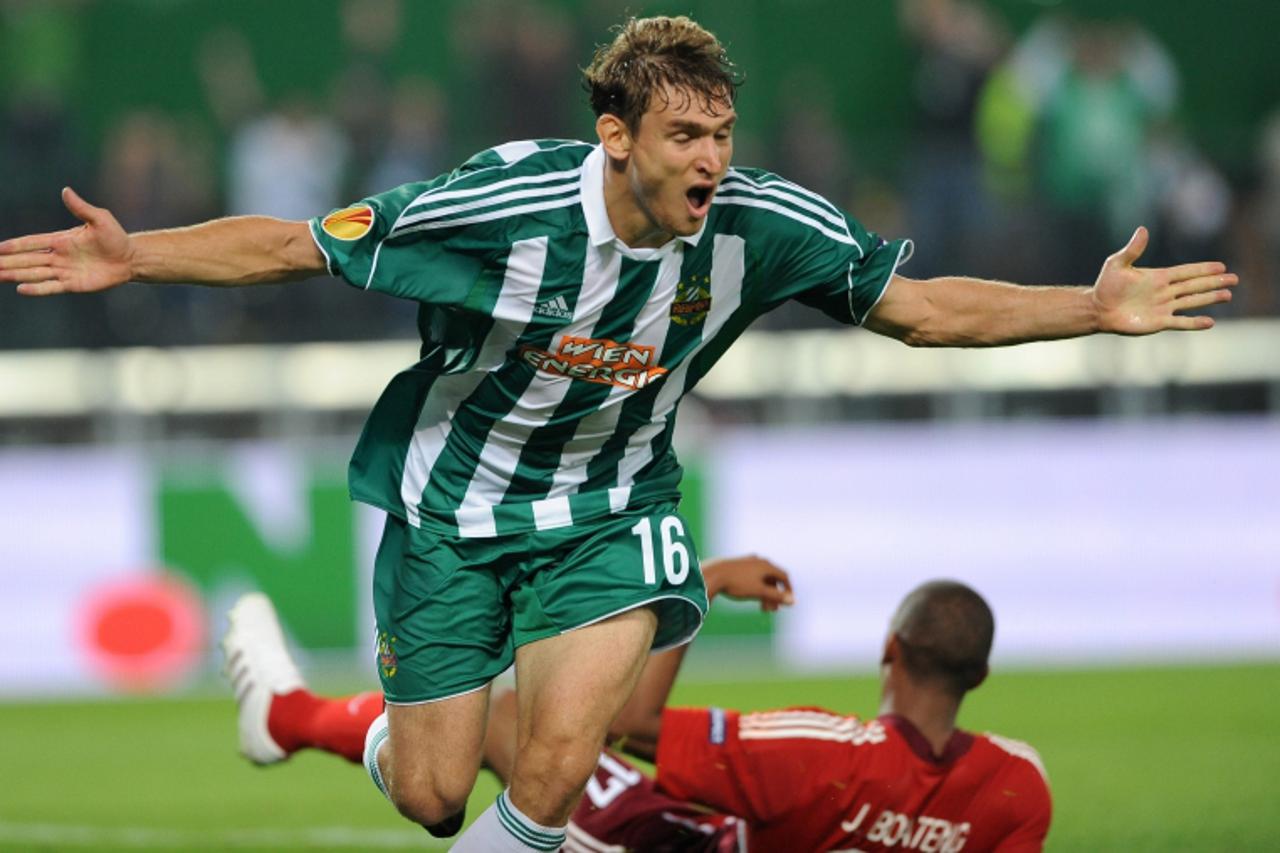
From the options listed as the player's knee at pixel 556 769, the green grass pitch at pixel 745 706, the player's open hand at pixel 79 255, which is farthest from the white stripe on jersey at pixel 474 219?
the green grass pitch at pixel 745 706

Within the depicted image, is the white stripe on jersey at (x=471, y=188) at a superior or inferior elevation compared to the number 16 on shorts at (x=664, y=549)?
superior

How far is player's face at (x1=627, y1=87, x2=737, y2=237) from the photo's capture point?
4668mm

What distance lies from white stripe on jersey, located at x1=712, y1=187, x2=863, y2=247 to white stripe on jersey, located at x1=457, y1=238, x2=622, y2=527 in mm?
341

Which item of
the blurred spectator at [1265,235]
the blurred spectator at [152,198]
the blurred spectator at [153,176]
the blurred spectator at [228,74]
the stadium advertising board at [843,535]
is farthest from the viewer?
the blurred spectator at [228,74]

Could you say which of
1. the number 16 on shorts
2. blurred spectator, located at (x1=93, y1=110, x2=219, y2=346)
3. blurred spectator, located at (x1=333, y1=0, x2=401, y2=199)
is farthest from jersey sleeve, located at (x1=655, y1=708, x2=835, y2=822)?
blurred spectator, located at (x1=333, y1=0, x2=401, y2=199)

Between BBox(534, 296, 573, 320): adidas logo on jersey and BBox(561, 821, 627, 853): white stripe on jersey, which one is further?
BBox(561, 821, 627, 853): white stripe on jersey

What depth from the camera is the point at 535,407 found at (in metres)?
5.02

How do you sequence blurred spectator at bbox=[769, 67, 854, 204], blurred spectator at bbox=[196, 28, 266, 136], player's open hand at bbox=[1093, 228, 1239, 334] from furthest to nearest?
1. blurred spectator at bbox=[196, 28, 266, 136]
2. blurred spectator at bbox=[769, 67, 854, 204]
3. player's open hand at bbox=[1093, 228, 1239, 334]

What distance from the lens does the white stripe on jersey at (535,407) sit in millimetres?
4867

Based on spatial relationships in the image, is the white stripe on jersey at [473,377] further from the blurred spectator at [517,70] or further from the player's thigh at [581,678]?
the blurred spectator at [517,70]

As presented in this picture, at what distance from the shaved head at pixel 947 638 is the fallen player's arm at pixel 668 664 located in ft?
1.71

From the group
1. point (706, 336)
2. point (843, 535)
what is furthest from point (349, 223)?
point (843, 535)

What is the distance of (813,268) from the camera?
507 cm

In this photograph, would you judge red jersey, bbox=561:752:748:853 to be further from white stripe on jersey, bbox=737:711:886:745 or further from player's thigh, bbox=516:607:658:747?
player's thigh, bbox=516:607:658:747
